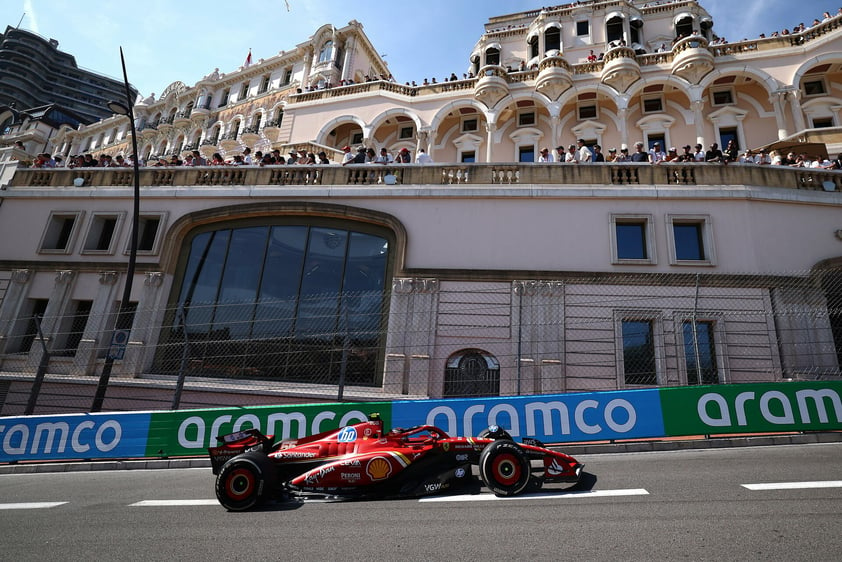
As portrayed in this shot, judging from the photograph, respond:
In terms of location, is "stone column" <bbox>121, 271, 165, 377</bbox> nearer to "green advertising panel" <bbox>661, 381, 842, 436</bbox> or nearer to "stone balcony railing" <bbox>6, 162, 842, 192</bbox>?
"stone balcony railing" <bbox>6, 162, 842, 192</bbox>

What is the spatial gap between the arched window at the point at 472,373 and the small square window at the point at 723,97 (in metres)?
22.1

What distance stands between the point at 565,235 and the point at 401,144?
1760cm

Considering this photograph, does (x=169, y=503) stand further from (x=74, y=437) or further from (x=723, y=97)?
(x=723, y=97)

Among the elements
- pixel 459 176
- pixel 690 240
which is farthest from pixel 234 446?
pixel 690 240

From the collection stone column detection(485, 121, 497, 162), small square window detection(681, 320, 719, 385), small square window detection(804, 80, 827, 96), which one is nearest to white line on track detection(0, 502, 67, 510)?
small square window detection(681, 320, 719, 385)

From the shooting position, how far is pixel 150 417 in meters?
10.2

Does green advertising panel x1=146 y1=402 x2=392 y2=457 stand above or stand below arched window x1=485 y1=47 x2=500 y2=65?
below

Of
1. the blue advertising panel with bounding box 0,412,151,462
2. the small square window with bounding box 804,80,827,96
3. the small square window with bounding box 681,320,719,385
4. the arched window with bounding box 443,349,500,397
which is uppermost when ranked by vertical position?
the small square window with bounding box 804,80,827,96

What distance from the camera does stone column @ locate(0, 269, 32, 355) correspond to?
17.0m

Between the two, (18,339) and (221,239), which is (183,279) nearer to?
(221,239)

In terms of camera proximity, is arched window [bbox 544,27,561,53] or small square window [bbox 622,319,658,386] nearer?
small square window [bbox 622,319,658,386]

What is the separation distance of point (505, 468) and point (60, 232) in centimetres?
2121

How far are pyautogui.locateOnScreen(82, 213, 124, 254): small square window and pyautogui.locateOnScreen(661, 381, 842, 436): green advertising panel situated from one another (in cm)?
1922

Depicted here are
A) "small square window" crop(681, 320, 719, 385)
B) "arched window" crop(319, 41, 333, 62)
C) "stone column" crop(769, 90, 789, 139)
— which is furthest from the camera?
"arched window" crop(319, 41, 333, 62)
